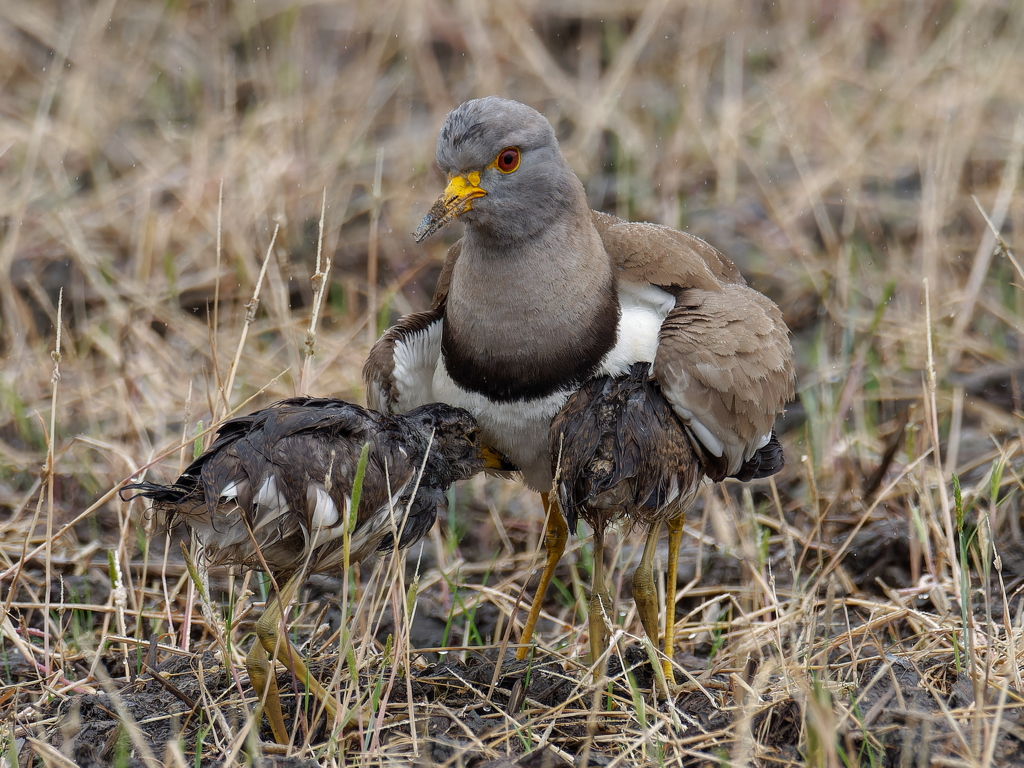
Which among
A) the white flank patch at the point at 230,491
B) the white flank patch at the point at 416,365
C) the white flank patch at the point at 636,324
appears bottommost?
the white flank patch at the point at 416,365

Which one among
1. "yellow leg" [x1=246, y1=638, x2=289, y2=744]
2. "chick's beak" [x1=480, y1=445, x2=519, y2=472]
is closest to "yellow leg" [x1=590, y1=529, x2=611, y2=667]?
"chick's beak" [x1=480, y1=445, x2=519, y2=472]

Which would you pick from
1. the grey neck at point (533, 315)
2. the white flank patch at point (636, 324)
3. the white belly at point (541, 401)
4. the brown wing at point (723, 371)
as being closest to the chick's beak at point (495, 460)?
the white belly at point (541, 401)

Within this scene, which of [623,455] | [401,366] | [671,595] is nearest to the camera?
[623,455]

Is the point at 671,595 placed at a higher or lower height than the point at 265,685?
lower

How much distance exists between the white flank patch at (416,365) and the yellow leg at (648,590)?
2.60 feet

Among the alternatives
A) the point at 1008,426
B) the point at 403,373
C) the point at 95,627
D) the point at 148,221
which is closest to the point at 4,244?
the point at 148,221

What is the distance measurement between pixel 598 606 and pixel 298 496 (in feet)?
3.32

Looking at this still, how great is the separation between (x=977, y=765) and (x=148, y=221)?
4.44 metres

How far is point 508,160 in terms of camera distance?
132 inches

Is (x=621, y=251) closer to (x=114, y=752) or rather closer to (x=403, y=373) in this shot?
(x=403, y=373)

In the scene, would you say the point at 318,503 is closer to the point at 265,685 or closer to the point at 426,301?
the point at 265,685

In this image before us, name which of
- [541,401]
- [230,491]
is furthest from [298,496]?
[541,401]

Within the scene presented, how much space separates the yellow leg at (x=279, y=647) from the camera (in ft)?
9.52

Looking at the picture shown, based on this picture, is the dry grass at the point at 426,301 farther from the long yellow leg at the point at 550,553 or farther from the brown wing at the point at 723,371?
the brown wing at the point at 723,371
